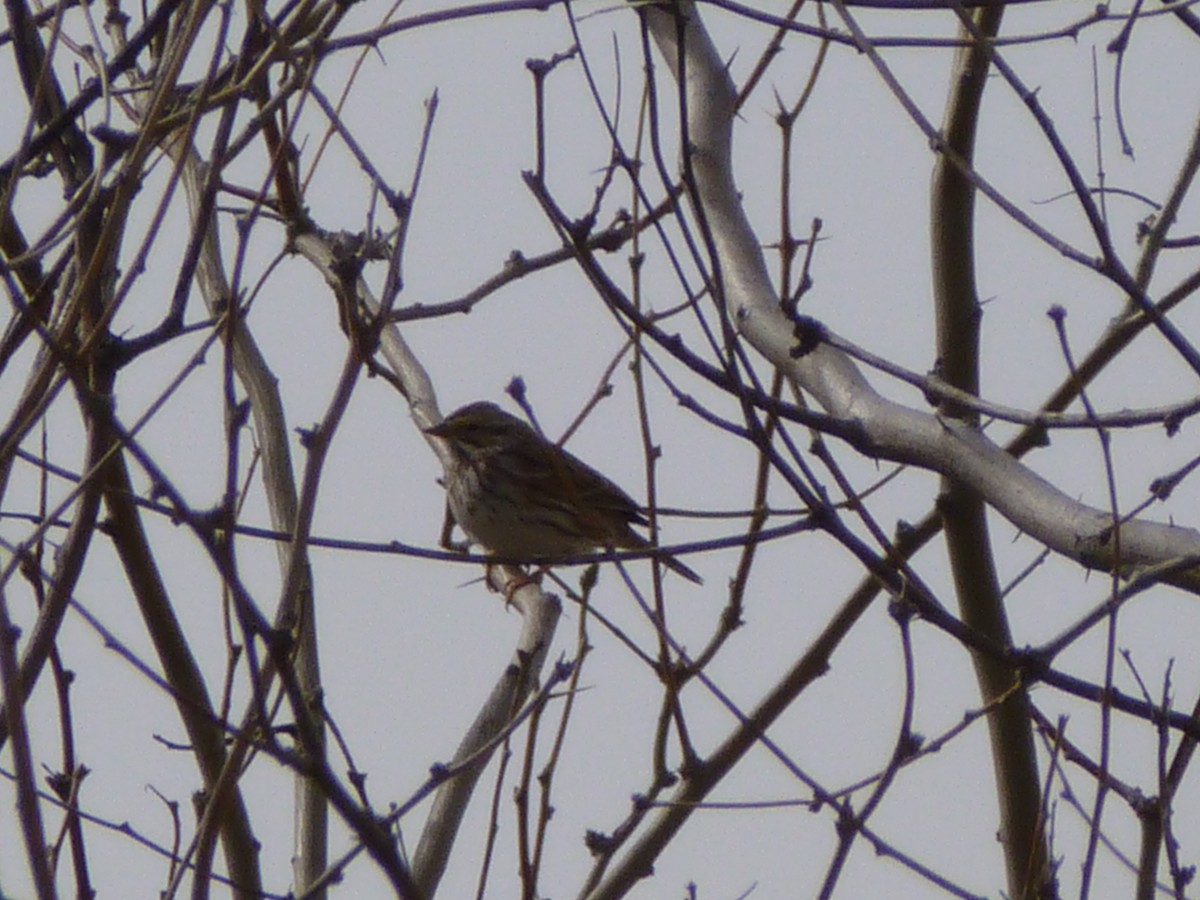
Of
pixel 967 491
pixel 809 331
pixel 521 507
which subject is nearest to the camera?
pixel 809 331

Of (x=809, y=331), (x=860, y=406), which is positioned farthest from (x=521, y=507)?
(x=809, y=331)

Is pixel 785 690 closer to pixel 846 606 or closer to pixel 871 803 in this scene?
pixel 846 606

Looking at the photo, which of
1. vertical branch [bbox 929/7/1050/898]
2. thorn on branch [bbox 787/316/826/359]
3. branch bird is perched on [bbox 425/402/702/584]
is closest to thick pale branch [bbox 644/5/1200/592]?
thorn on branch [bbox 787/316/826/359]

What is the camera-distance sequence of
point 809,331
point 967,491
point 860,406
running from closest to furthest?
point 809,331 → point 860,406 → point 967,491

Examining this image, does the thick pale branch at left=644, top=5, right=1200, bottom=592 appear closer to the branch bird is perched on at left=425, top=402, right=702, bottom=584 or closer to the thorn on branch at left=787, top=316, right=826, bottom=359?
the thorn on branch at left=787, top=316, right=826, bottom=359

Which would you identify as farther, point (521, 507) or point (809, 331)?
point (521, 507)

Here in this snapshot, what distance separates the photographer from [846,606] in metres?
4.91

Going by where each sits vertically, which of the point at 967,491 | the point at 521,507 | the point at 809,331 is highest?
the point at 521,507

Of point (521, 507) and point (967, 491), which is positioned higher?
point (521, 507)

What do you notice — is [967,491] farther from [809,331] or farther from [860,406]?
[809,331]

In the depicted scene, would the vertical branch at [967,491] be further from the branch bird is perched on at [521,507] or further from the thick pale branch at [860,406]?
the branch bird is perched on at [521,507]

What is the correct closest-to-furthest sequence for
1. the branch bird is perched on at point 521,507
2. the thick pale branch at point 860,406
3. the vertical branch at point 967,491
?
1. the thick pale branch at point 860,406
2. the vertical branch at point 967,491
3. the branch bird is perched on at point 521,507

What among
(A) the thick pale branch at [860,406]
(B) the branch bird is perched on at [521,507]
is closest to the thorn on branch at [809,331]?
(A) the thick pale branch at [860,406]

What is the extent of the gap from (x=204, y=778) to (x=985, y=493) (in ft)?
4.95
